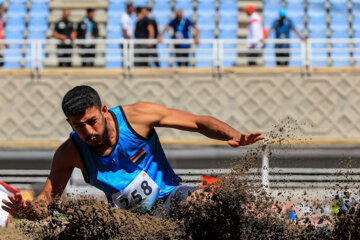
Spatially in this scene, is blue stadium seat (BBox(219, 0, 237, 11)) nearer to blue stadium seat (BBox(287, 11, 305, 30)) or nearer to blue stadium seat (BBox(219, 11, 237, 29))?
blue stadium seat (BBox(219, 11, 237, 29))

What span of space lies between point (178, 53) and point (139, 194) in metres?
8.52

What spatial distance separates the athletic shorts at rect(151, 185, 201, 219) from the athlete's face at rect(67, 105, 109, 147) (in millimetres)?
717

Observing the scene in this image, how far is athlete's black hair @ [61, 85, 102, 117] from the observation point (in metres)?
4.78

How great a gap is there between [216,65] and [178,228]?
8.36m

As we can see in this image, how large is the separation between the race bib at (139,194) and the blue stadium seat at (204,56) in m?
7.40

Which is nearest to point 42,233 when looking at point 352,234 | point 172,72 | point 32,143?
point 352,234

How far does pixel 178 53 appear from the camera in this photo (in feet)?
43.8

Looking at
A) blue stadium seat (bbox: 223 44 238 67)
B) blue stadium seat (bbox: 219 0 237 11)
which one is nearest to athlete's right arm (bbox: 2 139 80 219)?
blue stadium seat (bbox: 223 44 238 67)

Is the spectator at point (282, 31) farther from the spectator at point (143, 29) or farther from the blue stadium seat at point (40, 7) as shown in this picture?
the blue stadium seat at point (40, 7)

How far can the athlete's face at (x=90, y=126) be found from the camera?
15.7 feet

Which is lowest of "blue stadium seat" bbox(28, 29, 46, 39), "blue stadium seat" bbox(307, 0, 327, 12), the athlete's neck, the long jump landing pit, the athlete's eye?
the long jump landing pit

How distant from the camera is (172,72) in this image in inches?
507

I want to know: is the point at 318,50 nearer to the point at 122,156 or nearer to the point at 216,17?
the point at 216,17

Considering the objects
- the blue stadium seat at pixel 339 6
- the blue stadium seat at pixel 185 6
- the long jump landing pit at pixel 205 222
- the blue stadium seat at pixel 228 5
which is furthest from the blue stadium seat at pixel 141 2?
the long jump landing pit at pixel 205 222
